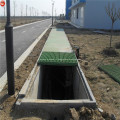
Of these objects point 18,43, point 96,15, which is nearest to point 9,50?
point 18,43

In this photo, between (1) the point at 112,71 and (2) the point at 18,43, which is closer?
(1) the point at 112,71

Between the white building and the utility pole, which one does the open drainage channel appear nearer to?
the utility pole

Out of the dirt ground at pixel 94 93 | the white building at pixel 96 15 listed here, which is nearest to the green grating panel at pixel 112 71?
the dirt ground at pixel 94 93

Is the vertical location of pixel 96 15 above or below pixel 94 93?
above

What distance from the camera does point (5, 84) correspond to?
5844 mm

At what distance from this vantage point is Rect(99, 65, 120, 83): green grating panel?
6637 mm

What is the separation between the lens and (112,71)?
7.33 meters

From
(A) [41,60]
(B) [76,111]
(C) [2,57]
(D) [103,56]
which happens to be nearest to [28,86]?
(B) [76,111]

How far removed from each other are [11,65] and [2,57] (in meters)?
5.31

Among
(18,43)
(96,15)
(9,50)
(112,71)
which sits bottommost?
(112,71)

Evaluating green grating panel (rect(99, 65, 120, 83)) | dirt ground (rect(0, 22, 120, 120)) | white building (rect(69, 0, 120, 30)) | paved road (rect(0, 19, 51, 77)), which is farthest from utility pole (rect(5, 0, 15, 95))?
white building (rect(69, 0, 120, 30))

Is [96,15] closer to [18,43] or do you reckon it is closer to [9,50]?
[18,43]

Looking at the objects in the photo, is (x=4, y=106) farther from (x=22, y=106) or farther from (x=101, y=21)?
(x=101, y=21)

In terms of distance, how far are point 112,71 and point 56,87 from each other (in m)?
3.33
